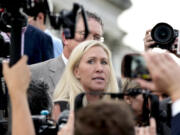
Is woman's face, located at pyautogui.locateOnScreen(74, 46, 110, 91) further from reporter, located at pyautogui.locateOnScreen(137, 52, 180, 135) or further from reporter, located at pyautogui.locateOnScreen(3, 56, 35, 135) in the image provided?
reporter, located at pyautogui.locateOnScreen(137, 52, 180, 135)

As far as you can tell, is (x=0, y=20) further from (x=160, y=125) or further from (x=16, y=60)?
(x=160, y=125)

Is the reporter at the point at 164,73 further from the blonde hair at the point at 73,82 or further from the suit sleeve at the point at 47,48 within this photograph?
the suit sleeve at the point at 47,48

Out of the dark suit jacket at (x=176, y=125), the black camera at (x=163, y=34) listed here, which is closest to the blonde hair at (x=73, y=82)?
the black camera at (x=163, y=34)

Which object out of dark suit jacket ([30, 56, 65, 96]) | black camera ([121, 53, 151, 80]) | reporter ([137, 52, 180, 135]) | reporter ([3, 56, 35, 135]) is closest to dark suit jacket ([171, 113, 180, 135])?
reporter ([137, 52, 180, 135])

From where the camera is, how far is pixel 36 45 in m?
6.59

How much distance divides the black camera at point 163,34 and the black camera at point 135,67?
1.65 metres

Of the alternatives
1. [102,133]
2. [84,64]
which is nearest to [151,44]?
[84,64]

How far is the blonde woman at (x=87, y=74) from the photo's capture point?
16.8ft

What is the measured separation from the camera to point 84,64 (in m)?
5.34

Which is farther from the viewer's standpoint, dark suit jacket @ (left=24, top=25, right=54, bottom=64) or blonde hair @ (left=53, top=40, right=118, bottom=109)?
dark suit jacket @ (left=24, top=25, right=54, bottom=64)

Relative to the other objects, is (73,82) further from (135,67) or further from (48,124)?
(135,67)

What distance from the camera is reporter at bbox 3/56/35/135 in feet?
12.1

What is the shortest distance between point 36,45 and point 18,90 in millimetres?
2906

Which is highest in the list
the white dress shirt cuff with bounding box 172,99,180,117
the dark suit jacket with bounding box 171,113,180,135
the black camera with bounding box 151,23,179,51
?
the black camera with bounding box 151,23,179,51
